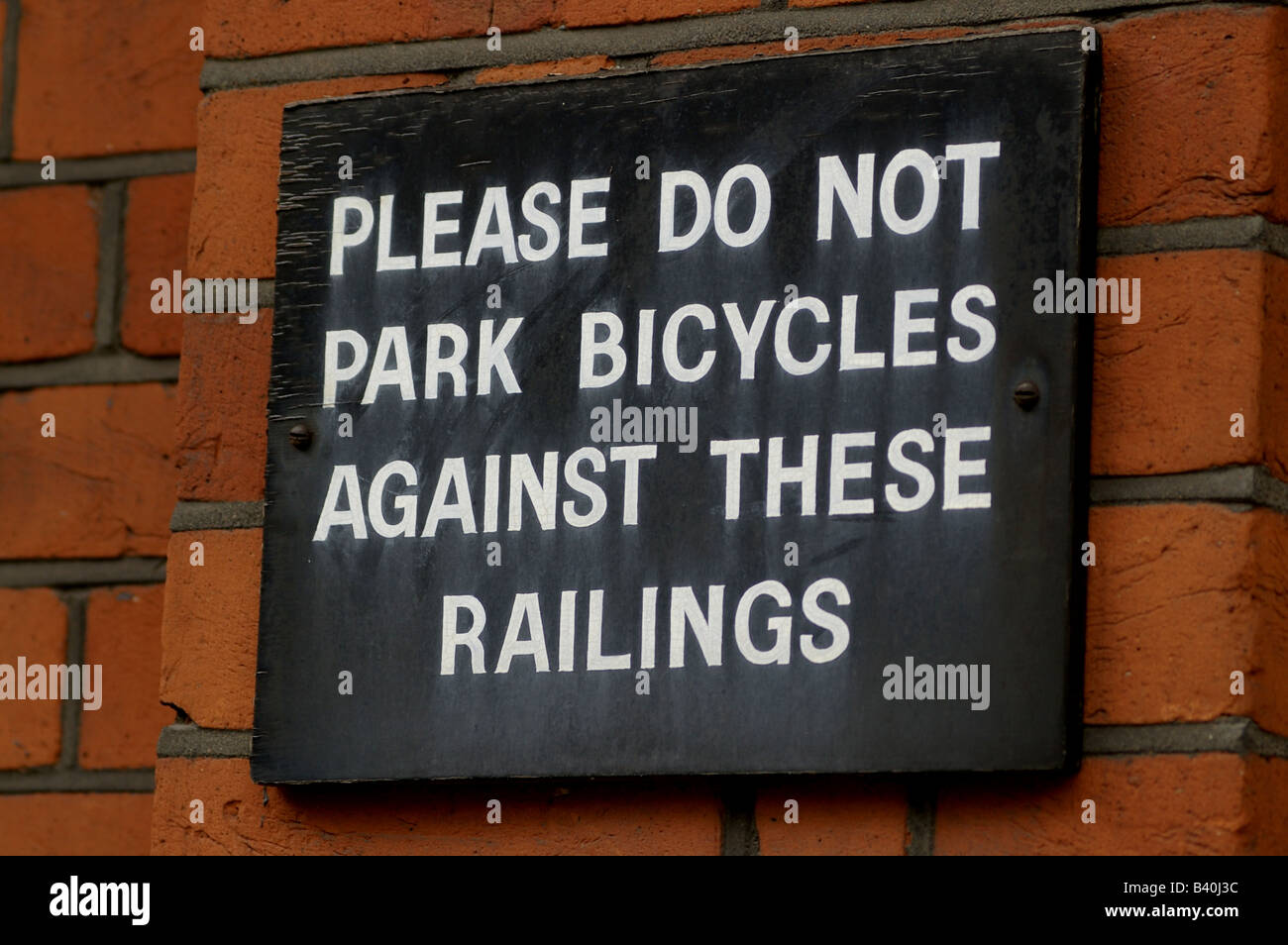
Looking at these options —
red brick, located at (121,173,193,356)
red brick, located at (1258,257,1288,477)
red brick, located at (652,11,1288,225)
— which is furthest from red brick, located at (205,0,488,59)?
red brick, located at (1258,257,1288,477)

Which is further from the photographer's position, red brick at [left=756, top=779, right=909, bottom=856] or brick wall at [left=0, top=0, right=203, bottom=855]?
brick wall at [left=0, top=0, right=203, bottom=855]

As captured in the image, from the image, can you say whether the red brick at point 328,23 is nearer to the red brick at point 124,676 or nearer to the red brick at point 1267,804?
the red brick at point 124,676

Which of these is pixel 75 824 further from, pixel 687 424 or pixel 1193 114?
pixel 1193 114

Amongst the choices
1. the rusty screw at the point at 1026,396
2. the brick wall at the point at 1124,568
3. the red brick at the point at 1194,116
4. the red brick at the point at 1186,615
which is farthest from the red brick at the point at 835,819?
the red brick at the point at 1194,116

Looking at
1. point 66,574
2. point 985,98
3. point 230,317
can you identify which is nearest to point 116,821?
point 66,574

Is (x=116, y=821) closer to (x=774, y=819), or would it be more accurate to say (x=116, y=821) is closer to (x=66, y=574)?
(x=66, y=574)

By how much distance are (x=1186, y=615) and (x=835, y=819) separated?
0.23 metres

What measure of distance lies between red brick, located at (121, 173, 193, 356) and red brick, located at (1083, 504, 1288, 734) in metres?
0.89

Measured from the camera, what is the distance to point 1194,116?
128 cm

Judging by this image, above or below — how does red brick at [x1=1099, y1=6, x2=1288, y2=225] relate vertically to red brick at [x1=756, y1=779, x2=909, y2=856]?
above

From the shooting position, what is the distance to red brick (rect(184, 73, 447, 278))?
1514 millimetres

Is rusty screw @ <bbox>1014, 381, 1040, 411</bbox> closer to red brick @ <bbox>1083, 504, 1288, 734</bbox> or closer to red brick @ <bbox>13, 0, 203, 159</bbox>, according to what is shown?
red brick @ <bbox>1083, 504, 1288, 734</bbox>

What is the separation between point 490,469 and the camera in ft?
4.50
